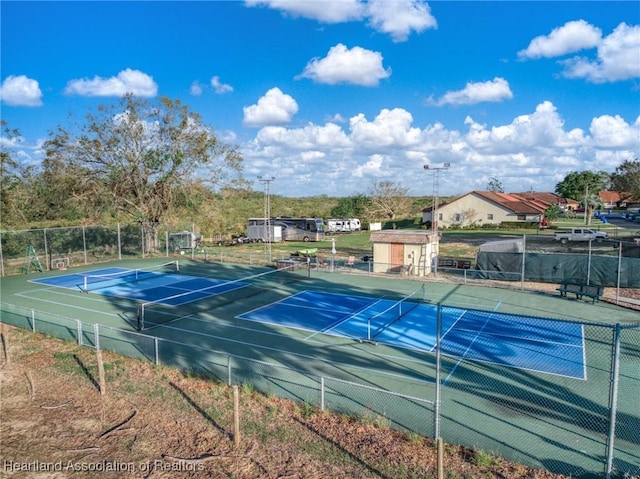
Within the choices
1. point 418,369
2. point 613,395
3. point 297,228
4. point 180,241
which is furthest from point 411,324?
point 297,228

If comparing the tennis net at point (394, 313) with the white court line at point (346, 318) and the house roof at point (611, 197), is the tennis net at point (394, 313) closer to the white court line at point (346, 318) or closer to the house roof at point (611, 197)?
the white court line at point (346, 318)

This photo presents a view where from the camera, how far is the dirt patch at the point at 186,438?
828 centimetres

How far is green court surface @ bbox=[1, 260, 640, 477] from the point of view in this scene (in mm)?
9336

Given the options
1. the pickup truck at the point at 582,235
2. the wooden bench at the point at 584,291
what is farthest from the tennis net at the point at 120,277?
the pickup truck at the point at 582,235

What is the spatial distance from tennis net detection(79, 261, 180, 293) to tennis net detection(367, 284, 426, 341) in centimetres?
1589

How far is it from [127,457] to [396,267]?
23155 millimetres

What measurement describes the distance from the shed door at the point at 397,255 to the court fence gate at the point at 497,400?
49.2 ft

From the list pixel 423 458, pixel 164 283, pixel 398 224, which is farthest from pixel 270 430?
pixel 398 224

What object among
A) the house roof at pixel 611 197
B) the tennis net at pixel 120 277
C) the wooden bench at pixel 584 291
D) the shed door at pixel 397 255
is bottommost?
the tennis net at pixel 120 277

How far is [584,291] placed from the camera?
74.3 feet

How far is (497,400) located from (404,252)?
745 inches

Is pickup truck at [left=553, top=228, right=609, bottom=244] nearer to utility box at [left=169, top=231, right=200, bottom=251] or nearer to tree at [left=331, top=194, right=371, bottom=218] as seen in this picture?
utility box at [left=169, top=231, right=200, bottom=251]

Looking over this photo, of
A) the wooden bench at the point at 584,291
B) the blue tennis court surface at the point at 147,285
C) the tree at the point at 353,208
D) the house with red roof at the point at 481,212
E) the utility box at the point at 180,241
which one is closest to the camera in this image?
the wooden bench at the point at 584,291

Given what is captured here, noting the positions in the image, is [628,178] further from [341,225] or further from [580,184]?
[341,225]
